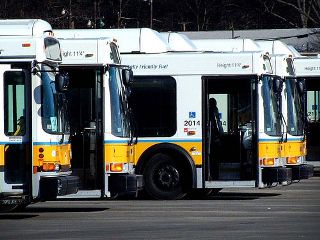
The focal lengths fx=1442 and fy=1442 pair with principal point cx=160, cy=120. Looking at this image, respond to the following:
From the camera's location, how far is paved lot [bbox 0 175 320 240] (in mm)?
19500

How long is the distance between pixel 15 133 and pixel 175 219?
2.81 metres

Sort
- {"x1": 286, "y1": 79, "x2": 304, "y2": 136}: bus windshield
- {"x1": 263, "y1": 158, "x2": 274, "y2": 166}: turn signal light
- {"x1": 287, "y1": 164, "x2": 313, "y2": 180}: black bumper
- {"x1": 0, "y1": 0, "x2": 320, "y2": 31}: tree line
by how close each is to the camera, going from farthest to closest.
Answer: {"x1": 0, "y1": 0, "x2": 320, "y2": 31}: tree line < {"x1": 286, "y1": 79, "x2": 304, "y2": 136}: bus windshield < {"x1": 287, "y1": 164, "x2": 313, "y2": 180}: black bumper < {"x1": 263, "y1": 158, "x2": 274, "y2": 166}: turn signal light

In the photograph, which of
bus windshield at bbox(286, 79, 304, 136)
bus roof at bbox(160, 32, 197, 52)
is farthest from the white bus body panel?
bus windshield at bbox(286, 79, 304, 136)

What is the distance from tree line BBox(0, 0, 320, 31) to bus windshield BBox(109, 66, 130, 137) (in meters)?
57.5

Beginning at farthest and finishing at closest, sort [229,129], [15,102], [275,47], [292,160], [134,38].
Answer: [275,47], [292,160], [229,129], [134,38], [15,102]

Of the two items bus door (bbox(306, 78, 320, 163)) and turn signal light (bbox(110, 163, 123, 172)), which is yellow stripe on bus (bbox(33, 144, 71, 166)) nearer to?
turn signal light (bbox(110, 163, 123, 172))

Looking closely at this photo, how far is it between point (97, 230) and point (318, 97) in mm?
17777

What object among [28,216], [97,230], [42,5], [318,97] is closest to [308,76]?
[318,97]

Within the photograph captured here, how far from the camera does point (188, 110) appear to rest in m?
27.5

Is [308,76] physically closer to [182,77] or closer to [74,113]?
[182,77]

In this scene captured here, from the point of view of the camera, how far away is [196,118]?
27.5 metres

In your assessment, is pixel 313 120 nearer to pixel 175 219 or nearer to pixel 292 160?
pixel 292 160

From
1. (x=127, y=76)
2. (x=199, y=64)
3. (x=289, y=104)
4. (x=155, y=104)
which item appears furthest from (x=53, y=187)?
(x=289, y=104)

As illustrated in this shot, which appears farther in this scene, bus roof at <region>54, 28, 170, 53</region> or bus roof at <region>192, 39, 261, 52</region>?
bus roof at <region>192, 39, 261, 52</region>
